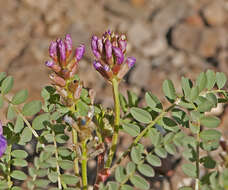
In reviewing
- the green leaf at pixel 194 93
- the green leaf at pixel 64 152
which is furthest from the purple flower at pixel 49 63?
the green leaf at pixel 194 93

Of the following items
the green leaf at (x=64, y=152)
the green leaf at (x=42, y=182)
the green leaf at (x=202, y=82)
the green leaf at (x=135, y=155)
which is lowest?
the green leaf at (x=42, y=182)

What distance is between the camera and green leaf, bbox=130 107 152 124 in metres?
1.96

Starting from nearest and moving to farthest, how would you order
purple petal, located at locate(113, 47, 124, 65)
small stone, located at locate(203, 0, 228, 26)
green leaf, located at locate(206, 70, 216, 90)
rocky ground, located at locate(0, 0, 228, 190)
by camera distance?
purple petal, located at locate(113, 47, 124, 65) < green leaf, located at locate(206, 70, 216, 90) < rocky ground, located at locate(0, 0, 228, 190) < small stone, located at locate(203, 0, 228, 26)

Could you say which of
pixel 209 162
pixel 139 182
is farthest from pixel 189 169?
pixel 139 182

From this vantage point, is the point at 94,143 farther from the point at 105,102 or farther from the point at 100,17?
the point at 100,17

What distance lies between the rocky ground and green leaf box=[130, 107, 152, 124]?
1621 mm

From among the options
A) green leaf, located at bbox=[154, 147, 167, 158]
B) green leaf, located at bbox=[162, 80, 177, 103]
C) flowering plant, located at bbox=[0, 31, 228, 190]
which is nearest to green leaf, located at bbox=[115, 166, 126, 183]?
flowering plant, located at bbox=[0, 31, 228, 190]

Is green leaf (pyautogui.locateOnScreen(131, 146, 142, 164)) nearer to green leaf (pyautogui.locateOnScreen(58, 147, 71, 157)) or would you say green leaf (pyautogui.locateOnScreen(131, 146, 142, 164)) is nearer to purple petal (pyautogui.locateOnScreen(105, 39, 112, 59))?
green leaf (pyautogui.locateOnScreen(58, 147, 71, 157))

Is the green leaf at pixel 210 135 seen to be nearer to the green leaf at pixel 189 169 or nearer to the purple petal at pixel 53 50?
the green leaf at pixel 189 169

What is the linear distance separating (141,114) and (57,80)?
0.43m

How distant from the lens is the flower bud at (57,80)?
179cm

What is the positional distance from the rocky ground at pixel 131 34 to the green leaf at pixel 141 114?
1.62m

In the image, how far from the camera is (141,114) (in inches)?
77.6

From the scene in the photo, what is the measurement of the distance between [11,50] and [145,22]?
4.58 ft
